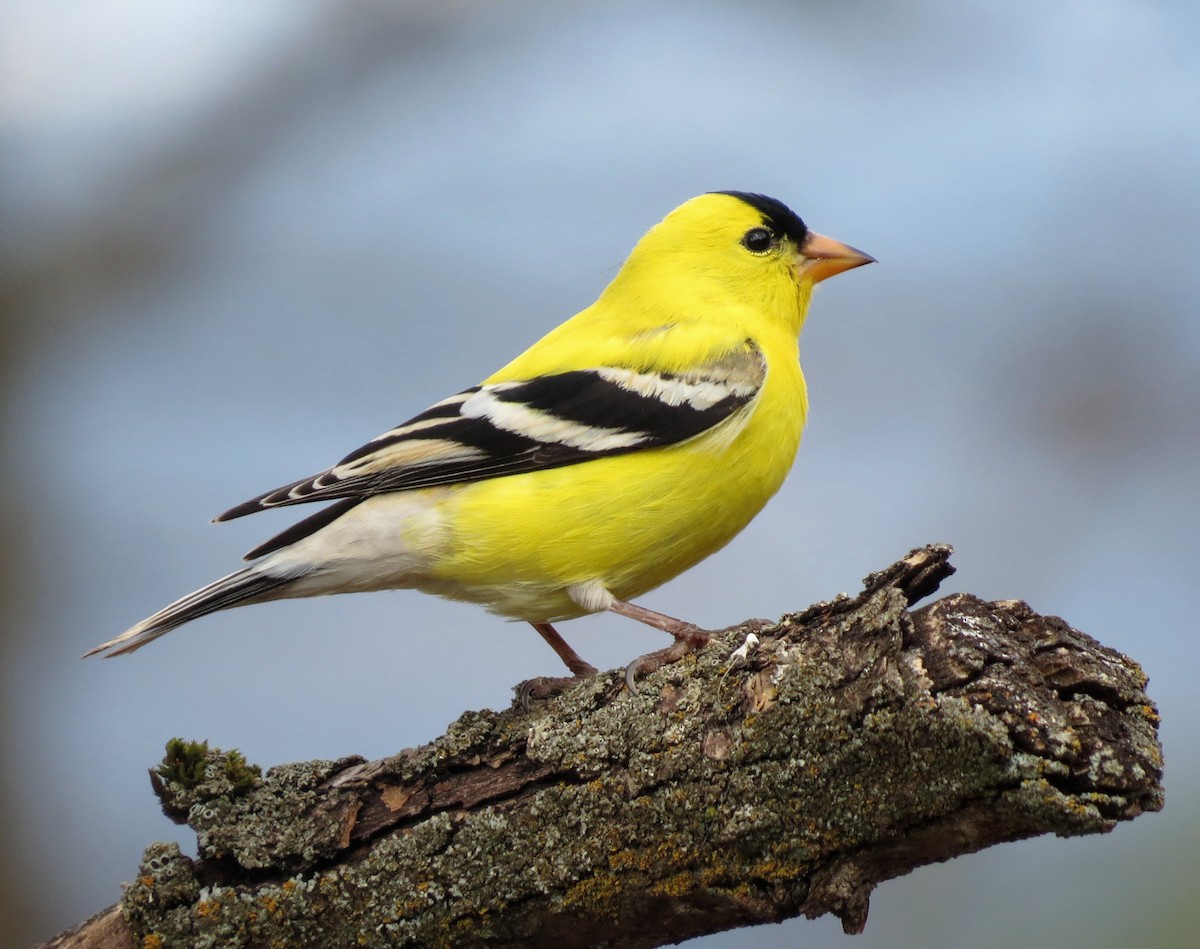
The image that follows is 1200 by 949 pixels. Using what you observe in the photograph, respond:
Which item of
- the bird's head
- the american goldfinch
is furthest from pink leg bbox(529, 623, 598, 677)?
the bird's head

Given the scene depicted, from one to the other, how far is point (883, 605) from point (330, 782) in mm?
1265

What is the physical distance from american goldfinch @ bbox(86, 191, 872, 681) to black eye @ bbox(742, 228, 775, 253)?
2.07ft

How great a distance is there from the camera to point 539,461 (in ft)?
9.83

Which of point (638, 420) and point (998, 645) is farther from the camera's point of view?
point (638, 420)

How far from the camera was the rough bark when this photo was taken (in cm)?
183

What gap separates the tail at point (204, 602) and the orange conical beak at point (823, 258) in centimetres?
193

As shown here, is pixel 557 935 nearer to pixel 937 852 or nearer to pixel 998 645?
pixel 937 852

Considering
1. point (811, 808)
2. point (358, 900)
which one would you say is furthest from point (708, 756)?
point (358, 900)

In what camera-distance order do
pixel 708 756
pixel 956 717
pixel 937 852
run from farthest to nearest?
pixel 708 756 < pixel 937 852 < pixel 956 717

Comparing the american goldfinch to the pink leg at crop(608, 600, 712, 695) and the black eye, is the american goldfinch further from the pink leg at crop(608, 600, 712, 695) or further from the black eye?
the black eye

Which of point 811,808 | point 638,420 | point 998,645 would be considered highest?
point 638,420

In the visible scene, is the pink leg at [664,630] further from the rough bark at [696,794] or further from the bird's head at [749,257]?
the bird's head at [749,257]

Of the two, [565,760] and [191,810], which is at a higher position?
[191,810]

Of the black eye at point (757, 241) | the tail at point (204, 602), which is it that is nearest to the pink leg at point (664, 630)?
the tail at point (204, 602)
